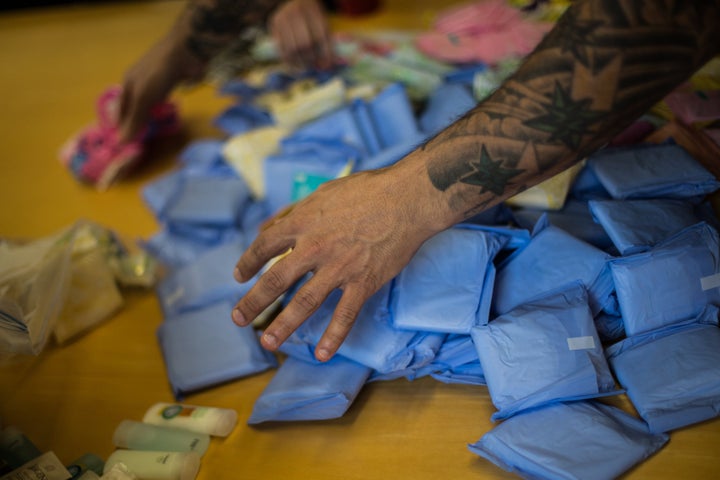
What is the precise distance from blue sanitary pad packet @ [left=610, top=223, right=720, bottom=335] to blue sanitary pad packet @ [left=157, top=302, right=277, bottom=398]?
14.7 inches

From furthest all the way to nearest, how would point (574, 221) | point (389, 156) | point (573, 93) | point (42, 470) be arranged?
point (389, 156), point (574, 221), point (42, 470), point (573, 93)

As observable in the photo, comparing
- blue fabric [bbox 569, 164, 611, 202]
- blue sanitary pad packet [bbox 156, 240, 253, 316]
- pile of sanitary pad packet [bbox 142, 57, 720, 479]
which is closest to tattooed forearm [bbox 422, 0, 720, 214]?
pile of sanitary pad packet [bbox 142, 57, 720, 479]

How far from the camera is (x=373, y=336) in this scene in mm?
610

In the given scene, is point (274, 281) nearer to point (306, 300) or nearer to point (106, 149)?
point (306, 300)

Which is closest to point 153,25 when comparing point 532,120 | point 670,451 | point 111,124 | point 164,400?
point 111,124

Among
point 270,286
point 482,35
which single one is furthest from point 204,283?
point 482,35

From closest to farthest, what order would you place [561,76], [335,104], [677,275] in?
1. [561,76]
2. [677,275]
3. [335,104]

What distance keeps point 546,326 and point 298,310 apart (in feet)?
0.75

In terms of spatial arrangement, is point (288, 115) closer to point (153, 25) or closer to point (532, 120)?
point (532, 120)

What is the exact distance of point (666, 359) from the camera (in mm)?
557

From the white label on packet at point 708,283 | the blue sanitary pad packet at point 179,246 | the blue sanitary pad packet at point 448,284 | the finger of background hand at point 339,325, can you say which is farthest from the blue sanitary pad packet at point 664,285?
the blue sanitary pad packet at point 179,246

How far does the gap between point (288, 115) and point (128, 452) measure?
0.54 meters

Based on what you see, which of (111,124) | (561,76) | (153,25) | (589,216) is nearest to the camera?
(561,76)

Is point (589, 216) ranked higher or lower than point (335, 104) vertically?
lower
